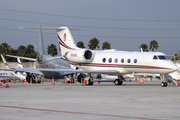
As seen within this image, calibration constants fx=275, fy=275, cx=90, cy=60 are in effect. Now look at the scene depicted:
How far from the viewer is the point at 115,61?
26750 mm

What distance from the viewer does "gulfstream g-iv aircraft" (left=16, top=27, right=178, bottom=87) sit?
24562 mm

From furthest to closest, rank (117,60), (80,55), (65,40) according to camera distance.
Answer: (65,40), (80,55), (117,60)

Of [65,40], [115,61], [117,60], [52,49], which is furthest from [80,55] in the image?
[52,49]

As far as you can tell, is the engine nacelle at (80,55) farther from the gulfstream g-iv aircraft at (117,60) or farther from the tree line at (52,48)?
the tree line at (52,48)

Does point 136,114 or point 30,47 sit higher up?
point 30,47

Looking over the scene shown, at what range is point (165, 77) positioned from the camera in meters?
24.6

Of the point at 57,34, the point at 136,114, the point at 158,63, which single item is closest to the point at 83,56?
the point at 57,34

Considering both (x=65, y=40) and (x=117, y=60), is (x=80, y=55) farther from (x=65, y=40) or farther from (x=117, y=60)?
(x=65, y=40)

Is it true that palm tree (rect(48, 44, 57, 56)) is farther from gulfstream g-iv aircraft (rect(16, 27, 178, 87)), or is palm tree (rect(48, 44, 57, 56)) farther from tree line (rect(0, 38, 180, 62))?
gulfstream g-iv aircraft (rect(16, 27, 178, 87))

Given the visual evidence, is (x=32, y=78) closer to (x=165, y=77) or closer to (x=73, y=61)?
(x=73, y=61)

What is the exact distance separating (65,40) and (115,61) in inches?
281

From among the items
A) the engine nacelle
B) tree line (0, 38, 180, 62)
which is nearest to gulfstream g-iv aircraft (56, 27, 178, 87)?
the engine nacelle

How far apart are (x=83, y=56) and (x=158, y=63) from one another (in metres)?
7.54

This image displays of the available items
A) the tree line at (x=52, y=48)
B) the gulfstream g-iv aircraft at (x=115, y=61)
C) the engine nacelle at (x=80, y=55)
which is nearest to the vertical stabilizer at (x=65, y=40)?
the gulfstream g-iv aircraft at (x=115, y=61)
